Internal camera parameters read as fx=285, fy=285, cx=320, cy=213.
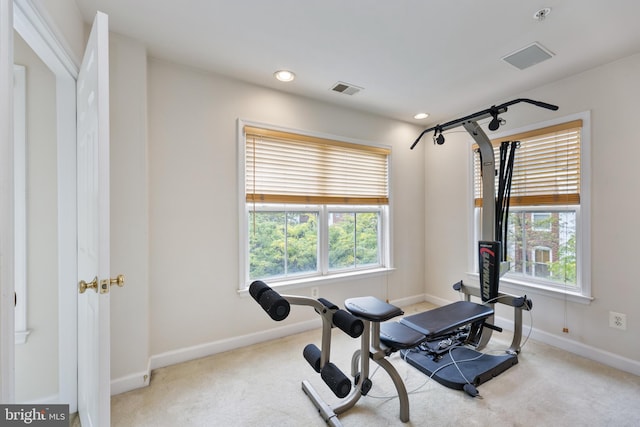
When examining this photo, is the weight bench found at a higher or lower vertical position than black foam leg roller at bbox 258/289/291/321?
lower

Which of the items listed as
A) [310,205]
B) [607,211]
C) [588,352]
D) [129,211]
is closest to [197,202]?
[129,211]

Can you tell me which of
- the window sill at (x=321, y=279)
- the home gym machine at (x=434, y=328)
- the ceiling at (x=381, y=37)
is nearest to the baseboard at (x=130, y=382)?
the window sill at (x=321, y=279)

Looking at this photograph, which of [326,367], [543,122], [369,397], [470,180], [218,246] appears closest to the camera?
[326,367]

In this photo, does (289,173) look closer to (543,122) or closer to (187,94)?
(187,94)

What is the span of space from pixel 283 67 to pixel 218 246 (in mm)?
1634

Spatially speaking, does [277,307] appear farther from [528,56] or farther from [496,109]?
[528,56]

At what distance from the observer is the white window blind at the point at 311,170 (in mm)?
2693

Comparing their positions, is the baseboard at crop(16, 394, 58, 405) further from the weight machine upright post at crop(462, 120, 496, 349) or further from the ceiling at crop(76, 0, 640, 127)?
the weight machine upright post at crop(462, 120, 496, 349)

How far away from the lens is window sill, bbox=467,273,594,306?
2.51 m

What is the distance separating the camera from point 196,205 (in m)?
2.42

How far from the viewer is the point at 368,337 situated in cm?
175

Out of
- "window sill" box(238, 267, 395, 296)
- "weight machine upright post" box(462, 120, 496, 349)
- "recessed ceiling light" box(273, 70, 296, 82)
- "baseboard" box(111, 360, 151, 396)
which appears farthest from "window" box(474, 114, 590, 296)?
"baseboard" box(111, 360, 151, 396)

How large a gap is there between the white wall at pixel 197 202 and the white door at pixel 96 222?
74cm

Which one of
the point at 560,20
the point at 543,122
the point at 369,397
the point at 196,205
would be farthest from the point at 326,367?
the point at 543,122
